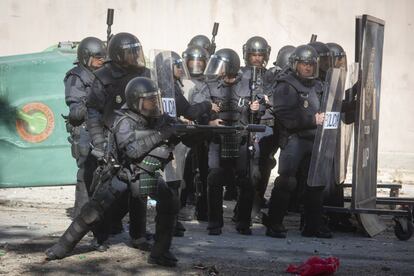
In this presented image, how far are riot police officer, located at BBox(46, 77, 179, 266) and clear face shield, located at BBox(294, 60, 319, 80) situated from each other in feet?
6.47

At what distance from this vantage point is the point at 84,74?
371 inches

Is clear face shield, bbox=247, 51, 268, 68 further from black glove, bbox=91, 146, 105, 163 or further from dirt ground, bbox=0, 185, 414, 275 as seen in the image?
black glove, bbox=91, 146, 105, 163

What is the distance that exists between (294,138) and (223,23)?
197 inches

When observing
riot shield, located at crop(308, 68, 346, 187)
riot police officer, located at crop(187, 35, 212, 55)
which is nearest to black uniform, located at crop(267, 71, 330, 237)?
riot shield, located at crop(308, 68, 346, 187)

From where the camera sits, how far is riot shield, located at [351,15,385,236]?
359 inches

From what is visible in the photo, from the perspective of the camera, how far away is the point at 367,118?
941 cm

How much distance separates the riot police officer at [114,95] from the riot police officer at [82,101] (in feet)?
2.30

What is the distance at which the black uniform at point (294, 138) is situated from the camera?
9234 mm

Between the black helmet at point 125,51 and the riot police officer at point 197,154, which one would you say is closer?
the black helmet at point 125,51

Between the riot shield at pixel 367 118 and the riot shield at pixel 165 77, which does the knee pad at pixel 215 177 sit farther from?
the riot shield at pixel 367 118

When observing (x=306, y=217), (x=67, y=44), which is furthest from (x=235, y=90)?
(x=67, y=44)

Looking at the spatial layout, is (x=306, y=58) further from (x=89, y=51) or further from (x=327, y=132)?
(x=89, y=51)

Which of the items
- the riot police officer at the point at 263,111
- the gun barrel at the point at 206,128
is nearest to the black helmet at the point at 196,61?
the riot police officer at the point at 263,111

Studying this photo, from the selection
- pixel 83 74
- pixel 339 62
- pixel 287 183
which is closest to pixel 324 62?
pixel 339 62
